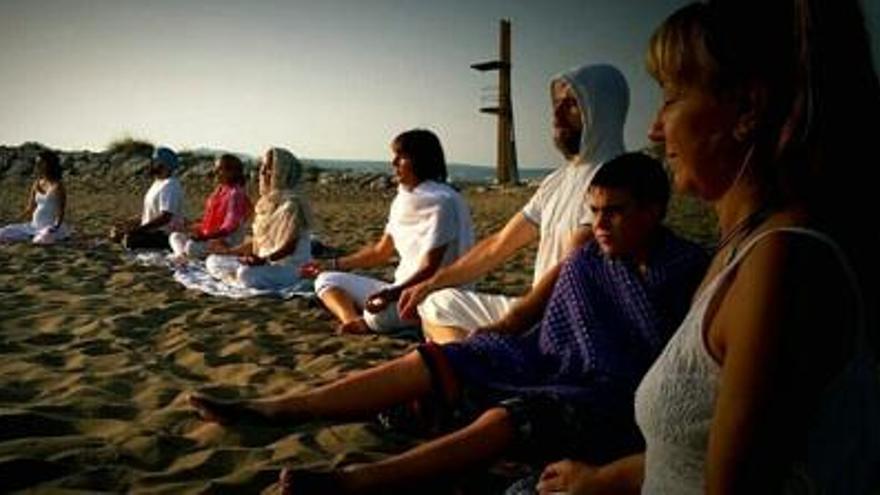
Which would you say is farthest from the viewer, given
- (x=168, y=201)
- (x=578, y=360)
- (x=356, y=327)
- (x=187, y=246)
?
(x=168, y=201)

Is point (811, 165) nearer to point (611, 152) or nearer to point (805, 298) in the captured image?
point (805, 298)

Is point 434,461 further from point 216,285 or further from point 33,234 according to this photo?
point 33,234

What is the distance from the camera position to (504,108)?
77.5 ft

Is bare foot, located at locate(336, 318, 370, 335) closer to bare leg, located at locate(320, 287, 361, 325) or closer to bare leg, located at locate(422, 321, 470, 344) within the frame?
bare leg, located at locate(320, 287, 361, 325)

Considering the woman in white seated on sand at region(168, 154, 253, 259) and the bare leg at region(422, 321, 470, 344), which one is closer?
the bare leg at region(422, 321, 470, 344)

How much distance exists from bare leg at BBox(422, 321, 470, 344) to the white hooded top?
502mm

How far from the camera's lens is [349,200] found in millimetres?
20688

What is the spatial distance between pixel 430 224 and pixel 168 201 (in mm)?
5593

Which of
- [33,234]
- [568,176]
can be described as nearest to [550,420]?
[568,176]

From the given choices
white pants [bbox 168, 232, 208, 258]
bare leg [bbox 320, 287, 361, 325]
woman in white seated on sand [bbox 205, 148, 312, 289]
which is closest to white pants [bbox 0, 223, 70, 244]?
white pants [bbox 168, 232, 208, 258]

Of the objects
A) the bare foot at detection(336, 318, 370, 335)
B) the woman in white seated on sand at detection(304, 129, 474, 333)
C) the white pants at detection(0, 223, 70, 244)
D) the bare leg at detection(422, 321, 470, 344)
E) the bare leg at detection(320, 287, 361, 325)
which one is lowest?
the bare foot at detection(336, 318, 370, 335)

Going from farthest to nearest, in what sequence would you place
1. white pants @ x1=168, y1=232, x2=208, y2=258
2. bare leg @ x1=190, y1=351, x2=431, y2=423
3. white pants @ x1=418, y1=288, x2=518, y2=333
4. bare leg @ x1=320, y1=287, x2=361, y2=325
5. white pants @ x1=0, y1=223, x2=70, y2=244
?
white pants @ x1=0, y1=223, x2=70, y2=244, white pants @ x1=168, y1=232, x2=208, y2=258, bare leg @ x1=320, y1=287, x2=361, y2=325, white pants @ x1=418, y1=288, x2=518, y2=333, bare leg @ x1=190, y1=351, x2=431, y2=423

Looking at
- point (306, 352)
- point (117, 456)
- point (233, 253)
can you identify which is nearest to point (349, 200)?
point (233, 253)

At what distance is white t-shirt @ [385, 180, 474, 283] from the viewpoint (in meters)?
5.39
